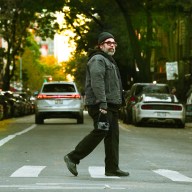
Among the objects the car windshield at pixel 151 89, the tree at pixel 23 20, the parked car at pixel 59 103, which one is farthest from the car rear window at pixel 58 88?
the tree at pixel 23 20

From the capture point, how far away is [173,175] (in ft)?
34.9

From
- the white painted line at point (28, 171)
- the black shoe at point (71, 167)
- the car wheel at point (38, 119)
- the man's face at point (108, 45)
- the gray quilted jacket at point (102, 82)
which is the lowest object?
the car wheel at point (38, 119)

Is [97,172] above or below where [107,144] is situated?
below

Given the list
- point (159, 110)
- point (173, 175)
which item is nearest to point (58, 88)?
point (159, 110)

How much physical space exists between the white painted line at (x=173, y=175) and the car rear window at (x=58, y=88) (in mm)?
18258

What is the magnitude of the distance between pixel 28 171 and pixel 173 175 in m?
2.08

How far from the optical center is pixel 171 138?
68.3 feet

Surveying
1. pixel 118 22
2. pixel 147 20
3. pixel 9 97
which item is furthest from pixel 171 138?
pixel 118 22

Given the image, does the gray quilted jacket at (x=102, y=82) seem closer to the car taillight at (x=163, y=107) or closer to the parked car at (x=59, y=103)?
the car taillight at (x=163, y=107)

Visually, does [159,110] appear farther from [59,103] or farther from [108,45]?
[108,45]

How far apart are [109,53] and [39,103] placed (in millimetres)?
19412

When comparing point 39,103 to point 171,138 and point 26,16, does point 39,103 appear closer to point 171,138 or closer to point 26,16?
point 171,138

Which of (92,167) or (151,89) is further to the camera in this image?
(151,89)

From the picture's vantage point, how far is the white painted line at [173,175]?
393 inches
